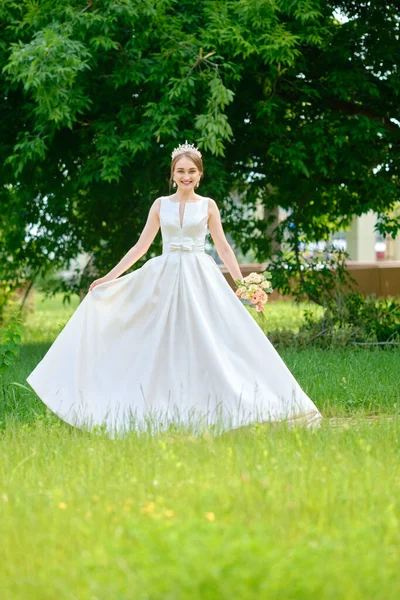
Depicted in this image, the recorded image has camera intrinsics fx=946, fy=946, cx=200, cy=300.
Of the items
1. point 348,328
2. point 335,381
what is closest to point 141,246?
point 335,381

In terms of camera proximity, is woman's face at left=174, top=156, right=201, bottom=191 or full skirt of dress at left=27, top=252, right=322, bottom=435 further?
woman's face at left=174, top=156, right=201, bottom=191

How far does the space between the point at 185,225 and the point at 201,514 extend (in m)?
3.08

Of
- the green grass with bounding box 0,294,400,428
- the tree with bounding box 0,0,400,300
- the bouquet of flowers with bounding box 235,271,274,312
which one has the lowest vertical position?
the green grass with bounding box 0,294,400,428

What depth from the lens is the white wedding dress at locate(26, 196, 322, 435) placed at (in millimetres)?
5969

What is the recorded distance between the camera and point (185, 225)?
254 inches

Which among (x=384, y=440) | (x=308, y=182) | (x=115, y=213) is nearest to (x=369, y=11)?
(x=308, y=182)

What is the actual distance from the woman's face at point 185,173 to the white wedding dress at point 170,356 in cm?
14

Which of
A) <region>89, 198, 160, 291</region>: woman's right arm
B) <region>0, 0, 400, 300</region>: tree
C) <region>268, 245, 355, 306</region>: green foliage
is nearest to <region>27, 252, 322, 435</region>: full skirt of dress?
<region>89, 198, 160, 291</region>: woman's right arm

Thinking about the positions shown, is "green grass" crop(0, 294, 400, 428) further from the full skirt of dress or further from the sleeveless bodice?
the sleeveless bodice

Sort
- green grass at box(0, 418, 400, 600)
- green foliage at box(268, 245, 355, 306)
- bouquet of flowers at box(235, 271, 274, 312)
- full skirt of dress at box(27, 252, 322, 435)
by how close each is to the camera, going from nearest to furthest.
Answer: green grass at box(0, 418, 400, 600), full skirt of dress at box(27, 252, 322, 435), bouquet of flowers at box(235, 271, 274, 312), green foliage at box(268, 245, 355, 306)

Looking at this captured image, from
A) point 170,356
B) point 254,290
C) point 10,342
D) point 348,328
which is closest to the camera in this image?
point 170,356

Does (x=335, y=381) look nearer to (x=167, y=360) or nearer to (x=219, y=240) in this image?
(x=219, y=240)

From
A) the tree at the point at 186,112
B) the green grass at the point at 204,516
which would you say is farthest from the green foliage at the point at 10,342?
the tree at the point at 186,112

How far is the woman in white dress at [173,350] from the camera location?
235 inches
